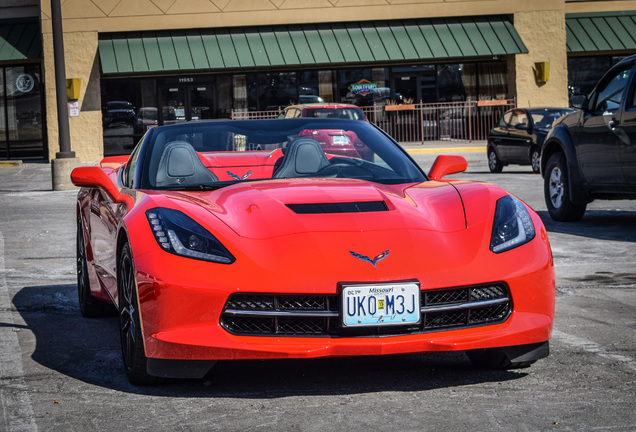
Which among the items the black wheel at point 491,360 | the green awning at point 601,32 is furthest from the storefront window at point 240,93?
the black wheel at point 491,360

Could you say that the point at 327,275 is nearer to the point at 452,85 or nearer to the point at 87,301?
the point at 87,301

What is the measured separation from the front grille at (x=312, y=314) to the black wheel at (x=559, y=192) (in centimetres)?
772

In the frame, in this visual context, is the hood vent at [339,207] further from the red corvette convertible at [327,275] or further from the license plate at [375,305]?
the license plate at [375,305]

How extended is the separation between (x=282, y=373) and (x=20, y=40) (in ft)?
95.4

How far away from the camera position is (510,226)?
4.80 m

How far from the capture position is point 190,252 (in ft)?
14.7

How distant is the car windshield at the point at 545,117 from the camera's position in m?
21.1

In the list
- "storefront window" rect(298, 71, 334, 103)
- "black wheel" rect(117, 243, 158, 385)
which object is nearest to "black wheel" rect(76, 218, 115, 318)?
"black wheel" rect(117, 243, 158, 385)

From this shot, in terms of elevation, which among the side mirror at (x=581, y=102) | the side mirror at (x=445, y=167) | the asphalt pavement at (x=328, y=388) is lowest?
the asphalt pavement at (x=328, y=388)

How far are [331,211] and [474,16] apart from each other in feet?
96.6

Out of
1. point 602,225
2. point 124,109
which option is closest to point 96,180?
point 602,225

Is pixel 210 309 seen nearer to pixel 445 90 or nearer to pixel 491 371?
pixel 491 371

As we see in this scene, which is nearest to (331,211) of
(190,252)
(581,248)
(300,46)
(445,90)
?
(190,252)

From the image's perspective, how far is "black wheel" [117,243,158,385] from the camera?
4605 millimetres
